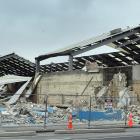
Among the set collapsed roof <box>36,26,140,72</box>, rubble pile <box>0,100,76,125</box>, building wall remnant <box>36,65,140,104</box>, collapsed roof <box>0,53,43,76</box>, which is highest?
collapsed roof <box>0,53,43,76</box>

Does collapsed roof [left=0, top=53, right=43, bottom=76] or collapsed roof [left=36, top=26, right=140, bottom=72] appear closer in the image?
collapsed roof [left=36, top=26, right=140, bottom=72]

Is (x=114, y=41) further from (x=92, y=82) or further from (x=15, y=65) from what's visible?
(x=15, y=65)

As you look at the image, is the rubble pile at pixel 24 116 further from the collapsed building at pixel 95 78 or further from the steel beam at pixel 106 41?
the steel beam at pixel 106 41

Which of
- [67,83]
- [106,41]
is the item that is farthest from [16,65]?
[106,41]

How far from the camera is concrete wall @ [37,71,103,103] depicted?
5234cm

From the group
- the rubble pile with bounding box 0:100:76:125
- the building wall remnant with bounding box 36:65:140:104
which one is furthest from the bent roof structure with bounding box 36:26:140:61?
the rubble pile with bounding box 0:100:76:125

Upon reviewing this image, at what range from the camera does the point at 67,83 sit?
187 ft

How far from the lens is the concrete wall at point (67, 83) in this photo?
52.3 meters

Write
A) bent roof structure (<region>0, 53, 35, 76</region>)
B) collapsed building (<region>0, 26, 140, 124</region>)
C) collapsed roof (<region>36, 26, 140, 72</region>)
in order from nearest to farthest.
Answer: collapsed building (<region>0, 26, 140, 124</region>) → collapsed roof (<region>36, 26, 140, 72</region>) → bent roof structure (<region>0, 53, 35, 76</region>)

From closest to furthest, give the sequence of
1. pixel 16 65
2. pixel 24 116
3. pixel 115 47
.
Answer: pixel 24 116 < pixel 115 47 < pixel 16 65

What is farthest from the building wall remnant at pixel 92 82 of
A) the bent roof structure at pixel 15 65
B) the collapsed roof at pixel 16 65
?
the bent roof structure at pixel 15 65

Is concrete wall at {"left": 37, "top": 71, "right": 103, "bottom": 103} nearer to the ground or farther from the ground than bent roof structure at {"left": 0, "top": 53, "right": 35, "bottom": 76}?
nearer to the ground

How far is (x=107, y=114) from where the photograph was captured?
33.1 meters

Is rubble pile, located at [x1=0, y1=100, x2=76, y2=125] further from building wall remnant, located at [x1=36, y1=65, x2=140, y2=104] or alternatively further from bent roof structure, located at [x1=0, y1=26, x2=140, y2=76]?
bent roof structure, located at [x1=0, y1=26, x2=140, y2=76]
